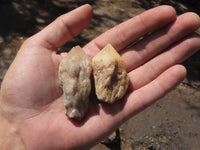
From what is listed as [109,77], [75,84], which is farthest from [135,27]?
[75,84]

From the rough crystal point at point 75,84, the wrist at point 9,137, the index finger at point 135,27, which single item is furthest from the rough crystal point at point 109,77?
the wrist at point 9,137

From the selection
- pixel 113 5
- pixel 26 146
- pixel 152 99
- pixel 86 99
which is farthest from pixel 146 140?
pixel 113 5

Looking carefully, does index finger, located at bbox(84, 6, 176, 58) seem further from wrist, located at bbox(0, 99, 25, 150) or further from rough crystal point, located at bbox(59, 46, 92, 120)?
wrist, located at bbox(0, 99, 25, 150)

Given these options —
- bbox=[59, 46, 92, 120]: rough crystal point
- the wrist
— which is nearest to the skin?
the wrist

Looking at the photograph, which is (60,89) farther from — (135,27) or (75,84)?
(135,27)

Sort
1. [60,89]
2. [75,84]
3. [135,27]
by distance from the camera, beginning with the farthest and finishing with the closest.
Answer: [135,27], [60,89], [75,84]

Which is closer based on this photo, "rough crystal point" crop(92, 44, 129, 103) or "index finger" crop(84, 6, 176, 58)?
"rough crystal point" crop(92, 44, 129, 103)
